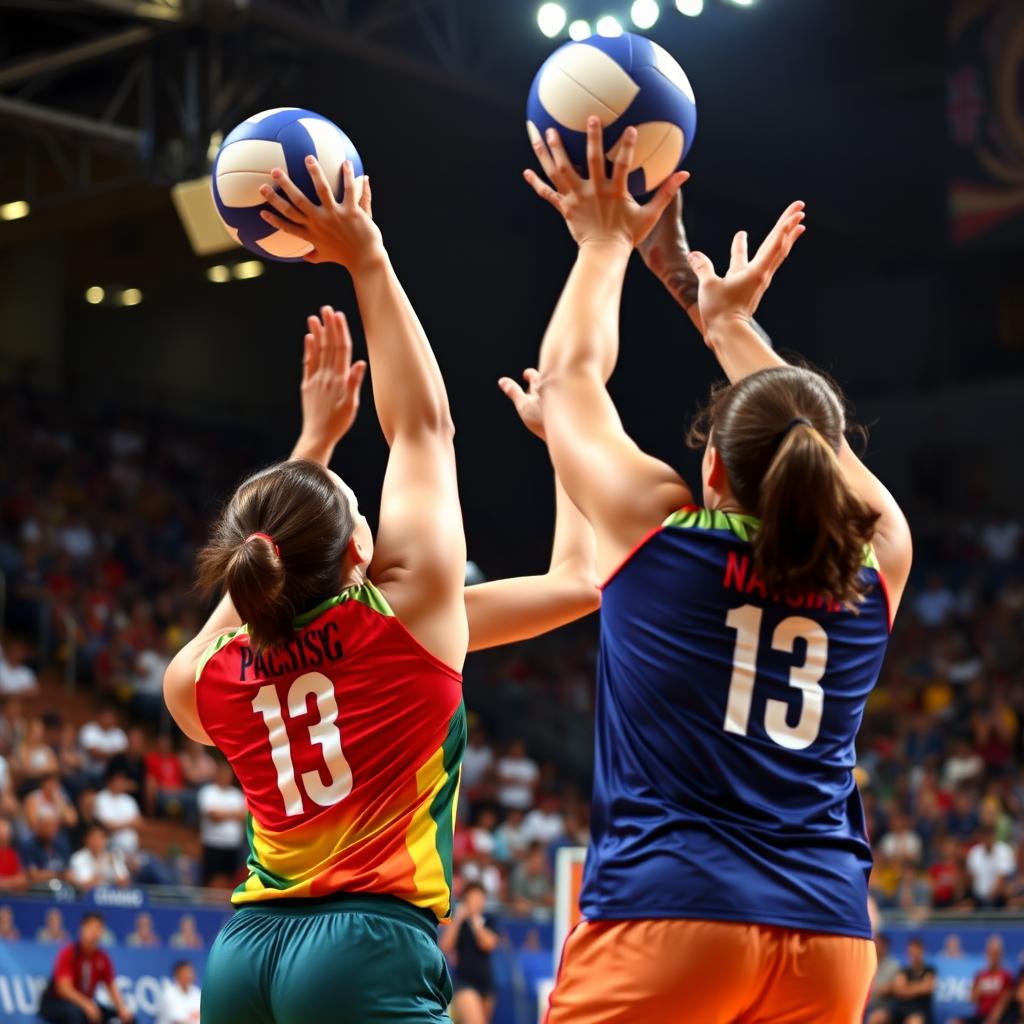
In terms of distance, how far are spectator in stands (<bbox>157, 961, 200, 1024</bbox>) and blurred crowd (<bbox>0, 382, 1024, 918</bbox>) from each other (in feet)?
4.06

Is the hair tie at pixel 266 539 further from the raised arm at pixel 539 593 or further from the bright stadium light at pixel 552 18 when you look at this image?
the bright stadium light at pixel 552 18

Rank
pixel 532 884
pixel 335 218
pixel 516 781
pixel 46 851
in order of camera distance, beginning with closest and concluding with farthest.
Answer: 1. pixel 335 218
2. pixel 46 851
3. pixel 532 884
4. pixel 516 781

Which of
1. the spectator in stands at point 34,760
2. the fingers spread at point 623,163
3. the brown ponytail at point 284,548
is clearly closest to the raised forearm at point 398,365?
the brown ponytail at point 284,548

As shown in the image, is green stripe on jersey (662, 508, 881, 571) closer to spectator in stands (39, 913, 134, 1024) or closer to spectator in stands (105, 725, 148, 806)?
spectator in stands (39, 913, 134, 1024)

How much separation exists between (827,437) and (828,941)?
0.80 m

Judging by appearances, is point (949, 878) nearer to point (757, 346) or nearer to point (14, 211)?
point (757, 346)

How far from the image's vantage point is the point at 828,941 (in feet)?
8.10

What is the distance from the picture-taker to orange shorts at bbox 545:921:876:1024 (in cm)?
238

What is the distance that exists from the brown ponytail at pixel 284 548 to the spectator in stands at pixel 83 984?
772cm

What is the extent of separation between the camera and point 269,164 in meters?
3.58

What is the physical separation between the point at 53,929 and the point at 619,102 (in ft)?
26.8

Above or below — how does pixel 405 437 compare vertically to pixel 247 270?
below

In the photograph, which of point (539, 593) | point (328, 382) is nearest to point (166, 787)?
point (328, 382)

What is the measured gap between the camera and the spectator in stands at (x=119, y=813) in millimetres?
13086
